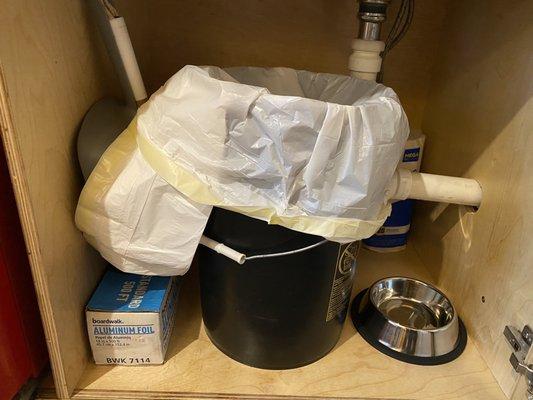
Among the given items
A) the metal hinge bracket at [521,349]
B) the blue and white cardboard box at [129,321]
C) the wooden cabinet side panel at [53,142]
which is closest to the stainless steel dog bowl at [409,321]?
the metal hinge bracket at [521,349]

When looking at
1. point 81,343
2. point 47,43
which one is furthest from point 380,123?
point 81,343

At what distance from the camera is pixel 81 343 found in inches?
25.3

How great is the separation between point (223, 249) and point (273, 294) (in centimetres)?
10

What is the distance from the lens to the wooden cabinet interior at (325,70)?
0.51m

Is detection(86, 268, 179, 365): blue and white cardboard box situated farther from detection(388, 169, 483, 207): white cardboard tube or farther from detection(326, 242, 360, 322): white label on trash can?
detection(388, 169, 483, 207): white cardboard tube

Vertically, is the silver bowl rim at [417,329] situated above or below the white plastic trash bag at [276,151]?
below

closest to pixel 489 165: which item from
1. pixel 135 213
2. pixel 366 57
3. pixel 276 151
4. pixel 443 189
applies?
pixel 443 189

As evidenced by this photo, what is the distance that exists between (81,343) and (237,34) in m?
0.70

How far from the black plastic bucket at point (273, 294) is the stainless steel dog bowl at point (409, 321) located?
75 mm

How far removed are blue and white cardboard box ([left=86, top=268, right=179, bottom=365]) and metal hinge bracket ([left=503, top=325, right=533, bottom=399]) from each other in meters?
0.51

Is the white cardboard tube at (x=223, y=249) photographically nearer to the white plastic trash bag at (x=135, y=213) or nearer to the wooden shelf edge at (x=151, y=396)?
the white plastic trash bag at (x=135, y=213)

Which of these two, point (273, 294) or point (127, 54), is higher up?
point (127, 54)

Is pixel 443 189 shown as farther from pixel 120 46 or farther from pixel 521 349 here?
pixel 120 46

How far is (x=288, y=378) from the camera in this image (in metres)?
0.67
